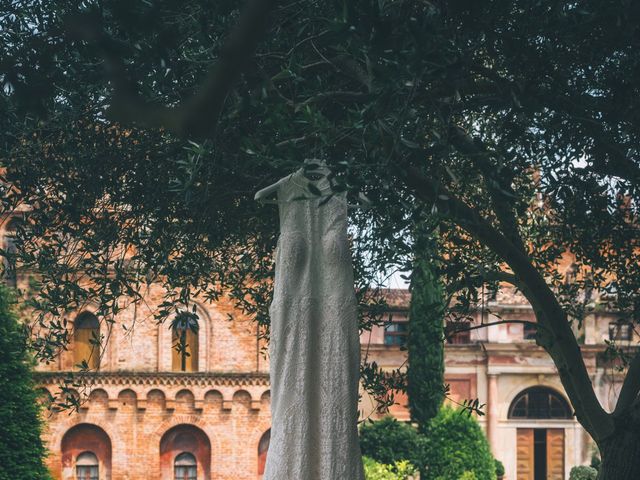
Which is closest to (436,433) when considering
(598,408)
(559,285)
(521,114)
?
(559,285)

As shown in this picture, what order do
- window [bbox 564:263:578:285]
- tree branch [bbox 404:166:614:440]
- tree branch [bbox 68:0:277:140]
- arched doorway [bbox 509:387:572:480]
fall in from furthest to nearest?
1. arched doorway [bbox 509:387:572:480]
2. window [bbox 564:263:578:285]
3. tree branch [bbox 404:166:614:440]
4. tree branch [bbox 68:0:277:140]

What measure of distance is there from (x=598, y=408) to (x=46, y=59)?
6.03 m

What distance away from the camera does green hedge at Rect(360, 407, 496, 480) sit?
24.5m

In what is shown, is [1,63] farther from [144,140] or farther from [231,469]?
[231,469]

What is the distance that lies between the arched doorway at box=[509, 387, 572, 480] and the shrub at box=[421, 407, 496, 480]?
629 cm

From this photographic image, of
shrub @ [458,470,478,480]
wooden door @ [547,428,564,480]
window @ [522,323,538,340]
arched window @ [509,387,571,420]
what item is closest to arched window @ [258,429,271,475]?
shrub @ [458,470,478,480]

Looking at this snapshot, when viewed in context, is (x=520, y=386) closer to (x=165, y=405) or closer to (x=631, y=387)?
(x=165, y=405)

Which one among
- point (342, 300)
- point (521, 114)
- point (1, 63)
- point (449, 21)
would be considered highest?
point (449, 21)

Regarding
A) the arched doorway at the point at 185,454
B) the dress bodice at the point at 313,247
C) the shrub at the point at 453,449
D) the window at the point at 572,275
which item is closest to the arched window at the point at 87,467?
the arched doorway at the point at 185,454

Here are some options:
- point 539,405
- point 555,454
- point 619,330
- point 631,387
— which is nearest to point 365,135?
point 631,387

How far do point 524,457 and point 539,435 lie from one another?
943 mm

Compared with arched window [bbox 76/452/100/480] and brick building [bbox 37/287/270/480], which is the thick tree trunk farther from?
arched window [bbox 76/452/100/480]

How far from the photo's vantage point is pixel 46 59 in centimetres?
284

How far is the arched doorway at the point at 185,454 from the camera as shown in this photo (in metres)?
29.2
